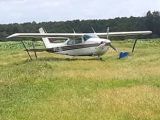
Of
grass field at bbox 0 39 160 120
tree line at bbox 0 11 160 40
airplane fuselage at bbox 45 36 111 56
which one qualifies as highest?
grass field at bbox 0 39 160 120

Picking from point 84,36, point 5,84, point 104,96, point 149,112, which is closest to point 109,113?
point 149,112

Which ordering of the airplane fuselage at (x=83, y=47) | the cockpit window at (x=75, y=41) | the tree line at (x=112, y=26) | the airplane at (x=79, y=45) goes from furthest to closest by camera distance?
the tree line at (x=112, y=26), the cockpit window at (x=75, y=41), the airplane at (x=79, y=45), the airplane fuselage at (x=83, y=47)

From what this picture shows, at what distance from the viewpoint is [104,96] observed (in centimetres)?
1480

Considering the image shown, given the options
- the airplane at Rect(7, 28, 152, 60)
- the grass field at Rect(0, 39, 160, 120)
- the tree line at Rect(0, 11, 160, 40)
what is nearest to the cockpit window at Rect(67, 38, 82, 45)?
the airplane at Rect(7, 28, 152, 60)

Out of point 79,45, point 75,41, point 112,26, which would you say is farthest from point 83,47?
point 112,26

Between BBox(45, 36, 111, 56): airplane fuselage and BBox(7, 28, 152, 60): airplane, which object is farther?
BBox(7, 28, 152, 60): airplane

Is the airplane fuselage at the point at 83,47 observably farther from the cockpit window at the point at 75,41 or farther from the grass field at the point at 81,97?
the grass field at the point at 81,97

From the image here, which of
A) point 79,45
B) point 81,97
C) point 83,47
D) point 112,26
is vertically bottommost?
point 112,26

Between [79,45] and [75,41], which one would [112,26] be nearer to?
[75,41]

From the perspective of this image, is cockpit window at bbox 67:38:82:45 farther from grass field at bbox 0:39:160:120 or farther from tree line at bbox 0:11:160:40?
tree line at bbox 0:11:160:40

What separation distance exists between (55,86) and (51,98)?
306cm

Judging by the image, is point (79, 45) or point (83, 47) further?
point (79, 45)

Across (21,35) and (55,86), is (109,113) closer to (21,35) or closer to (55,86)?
(55,86)

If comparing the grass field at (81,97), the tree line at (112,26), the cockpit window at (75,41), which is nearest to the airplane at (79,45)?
the cockpit window at (75,41)
